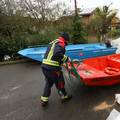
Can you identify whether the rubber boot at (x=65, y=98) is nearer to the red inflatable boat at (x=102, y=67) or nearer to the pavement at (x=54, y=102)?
the pavement at (x=54, y=102)

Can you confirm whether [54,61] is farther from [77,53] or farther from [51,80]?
[77,53]

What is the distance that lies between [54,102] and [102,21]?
56.0ft

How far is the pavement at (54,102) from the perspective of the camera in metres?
4.47

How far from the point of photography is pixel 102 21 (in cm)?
2086

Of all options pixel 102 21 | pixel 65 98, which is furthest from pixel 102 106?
pixel 102 21

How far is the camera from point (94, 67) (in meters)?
6.76

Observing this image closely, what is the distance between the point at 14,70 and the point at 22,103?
4.01 meters

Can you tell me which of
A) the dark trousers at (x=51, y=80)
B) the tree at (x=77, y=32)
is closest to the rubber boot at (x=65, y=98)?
the dark trousers at (x=51, y=80)

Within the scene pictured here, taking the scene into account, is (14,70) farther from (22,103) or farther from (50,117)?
(50,117)

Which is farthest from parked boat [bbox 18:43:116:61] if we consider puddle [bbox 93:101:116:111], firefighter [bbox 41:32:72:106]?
puddle [bbox 93:101:116:111]

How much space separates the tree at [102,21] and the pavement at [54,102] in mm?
13373

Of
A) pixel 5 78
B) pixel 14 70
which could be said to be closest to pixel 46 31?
pixel 14 70

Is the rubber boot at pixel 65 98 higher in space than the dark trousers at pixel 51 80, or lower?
lower

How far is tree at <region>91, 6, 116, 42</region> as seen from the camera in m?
19.7
